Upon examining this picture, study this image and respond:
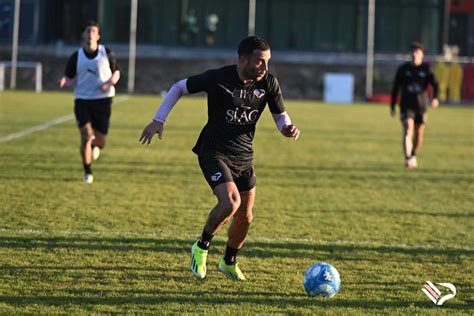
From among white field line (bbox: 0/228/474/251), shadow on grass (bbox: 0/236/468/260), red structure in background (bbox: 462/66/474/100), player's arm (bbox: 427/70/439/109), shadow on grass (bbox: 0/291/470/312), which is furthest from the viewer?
red structure in background (bbox: 462/66/474/100)

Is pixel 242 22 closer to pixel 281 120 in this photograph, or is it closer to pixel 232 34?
pixel 232 34

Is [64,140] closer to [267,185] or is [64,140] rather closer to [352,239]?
[267,185]

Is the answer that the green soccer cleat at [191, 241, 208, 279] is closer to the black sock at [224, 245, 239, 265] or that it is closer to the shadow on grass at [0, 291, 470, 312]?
the black sock at [224, 245, 239, 265]

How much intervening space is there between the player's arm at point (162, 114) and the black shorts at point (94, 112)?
19.9 feet

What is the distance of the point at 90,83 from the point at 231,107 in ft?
20.9

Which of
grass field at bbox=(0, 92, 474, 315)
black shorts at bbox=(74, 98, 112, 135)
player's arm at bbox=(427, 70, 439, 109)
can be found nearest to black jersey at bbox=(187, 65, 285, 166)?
grass field at bbox=(0, 92, 474, 315)

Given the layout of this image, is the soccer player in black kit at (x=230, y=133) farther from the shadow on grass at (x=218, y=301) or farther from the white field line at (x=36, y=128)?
the white field line at (x=36, y=128)

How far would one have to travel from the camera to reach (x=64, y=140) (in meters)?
19.9

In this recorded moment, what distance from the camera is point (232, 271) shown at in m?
7.78

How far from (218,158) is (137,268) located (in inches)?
46.6

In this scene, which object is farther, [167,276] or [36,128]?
[36,128]

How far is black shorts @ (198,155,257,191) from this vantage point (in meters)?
7.61

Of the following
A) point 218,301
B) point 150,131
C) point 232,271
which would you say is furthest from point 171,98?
point 218,301

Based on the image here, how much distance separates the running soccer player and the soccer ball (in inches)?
271
